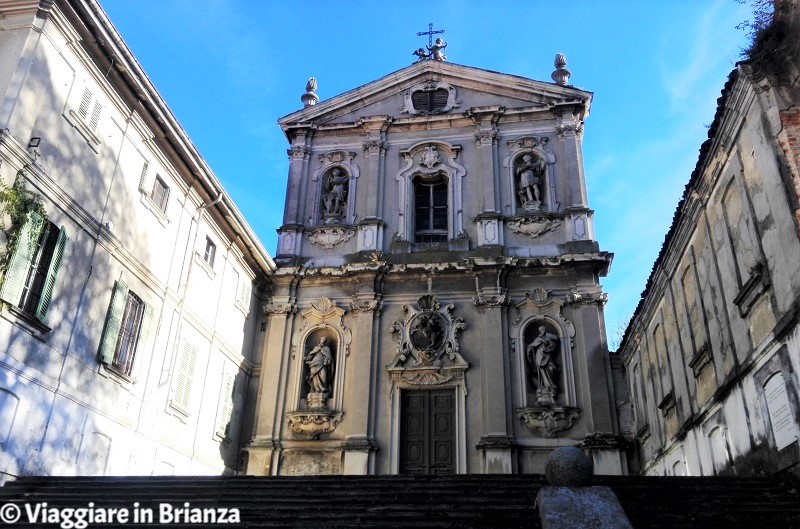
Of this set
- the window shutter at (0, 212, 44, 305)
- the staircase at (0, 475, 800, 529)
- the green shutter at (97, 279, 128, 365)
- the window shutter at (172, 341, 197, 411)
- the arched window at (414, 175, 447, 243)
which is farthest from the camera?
the arched window at (414, 175, 447, 243)

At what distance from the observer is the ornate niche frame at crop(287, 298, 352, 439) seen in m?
17.1

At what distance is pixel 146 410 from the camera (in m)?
13.6

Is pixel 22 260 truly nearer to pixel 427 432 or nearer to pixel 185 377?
pixel 185 377

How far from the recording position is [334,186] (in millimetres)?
20719

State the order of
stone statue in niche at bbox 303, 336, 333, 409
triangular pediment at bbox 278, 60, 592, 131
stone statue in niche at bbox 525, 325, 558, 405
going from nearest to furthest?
stone statue in niche at bbox 525, 325, 558, 405 < stone statue in niche at bbox 303, 336, 333, 409 < triangular pediment at bbox 278, 60, 592, 131

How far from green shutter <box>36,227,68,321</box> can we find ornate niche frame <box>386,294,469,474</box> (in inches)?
347

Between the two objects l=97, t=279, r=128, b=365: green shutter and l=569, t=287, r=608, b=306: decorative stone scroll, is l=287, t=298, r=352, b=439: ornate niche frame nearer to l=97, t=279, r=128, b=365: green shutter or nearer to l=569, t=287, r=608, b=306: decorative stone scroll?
l=97, t=279, r=128, b=365: green shutter

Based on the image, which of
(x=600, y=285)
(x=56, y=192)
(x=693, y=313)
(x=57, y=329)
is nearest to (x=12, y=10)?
(x=56, y=192)

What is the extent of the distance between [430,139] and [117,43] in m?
10.4

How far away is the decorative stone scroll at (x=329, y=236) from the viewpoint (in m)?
19.8

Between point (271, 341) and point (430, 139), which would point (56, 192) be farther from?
point (430, 139)

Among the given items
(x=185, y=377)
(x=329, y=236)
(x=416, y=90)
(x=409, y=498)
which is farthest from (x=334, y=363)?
(x=416, y=90)

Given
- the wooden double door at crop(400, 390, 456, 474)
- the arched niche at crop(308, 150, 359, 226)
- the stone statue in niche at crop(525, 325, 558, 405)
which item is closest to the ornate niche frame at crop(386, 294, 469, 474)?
the wooden double door at crop(400, 390, 456, 474)

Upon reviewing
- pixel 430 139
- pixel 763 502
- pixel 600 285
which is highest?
pixel 430 139
